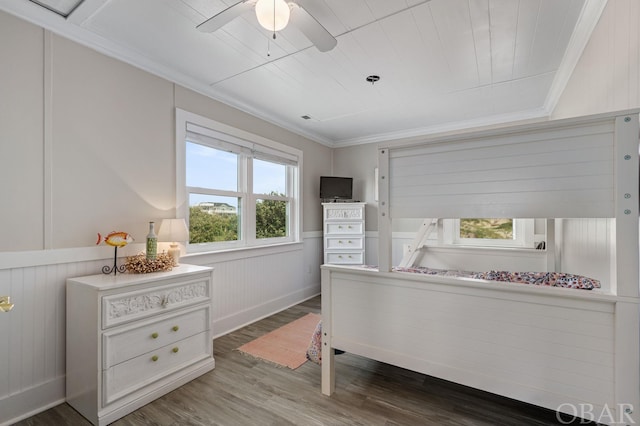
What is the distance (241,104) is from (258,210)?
126 centimetres

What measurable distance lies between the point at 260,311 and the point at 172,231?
5.29ft

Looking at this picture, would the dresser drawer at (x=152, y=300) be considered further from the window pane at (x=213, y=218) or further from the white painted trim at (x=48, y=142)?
the window pane at (x=213, y=218)

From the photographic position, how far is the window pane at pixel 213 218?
298cm

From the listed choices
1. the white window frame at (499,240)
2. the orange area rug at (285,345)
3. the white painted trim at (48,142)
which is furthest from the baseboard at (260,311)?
the white window frame at (499,240)

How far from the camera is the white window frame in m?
3.79

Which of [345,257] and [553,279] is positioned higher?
[553,279]

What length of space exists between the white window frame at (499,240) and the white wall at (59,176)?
3393mm

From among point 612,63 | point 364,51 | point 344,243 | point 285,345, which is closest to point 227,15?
point 364,51

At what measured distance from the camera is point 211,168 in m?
3.17

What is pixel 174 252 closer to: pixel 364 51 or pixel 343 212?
pixel 364 51

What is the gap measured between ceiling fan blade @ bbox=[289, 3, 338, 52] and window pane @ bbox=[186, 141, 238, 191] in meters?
1.76

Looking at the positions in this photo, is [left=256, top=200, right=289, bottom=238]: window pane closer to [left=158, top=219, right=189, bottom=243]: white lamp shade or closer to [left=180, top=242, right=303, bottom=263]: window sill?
[left=180, top=242, right=303, bottom=263]: window sill

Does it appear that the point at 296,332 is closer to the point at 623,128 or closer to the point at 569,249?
the point at 569,249

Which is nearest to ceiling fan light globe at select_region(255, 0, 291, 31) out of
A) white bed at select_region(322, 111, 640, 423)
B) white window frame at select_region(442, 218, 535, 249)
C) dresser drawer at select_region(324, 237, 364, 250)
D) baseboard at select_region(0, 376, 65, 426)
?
white bed at select_region(322, 111, 640, 423)
